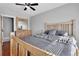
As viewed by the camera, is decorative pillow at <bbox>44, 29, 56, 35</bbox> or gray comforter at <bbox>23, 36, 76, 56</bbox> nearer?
gray comforter at <bbox>23, 36, 76, 56</bbox>

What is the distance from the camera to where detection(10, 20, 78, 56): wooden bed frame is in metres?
1.16

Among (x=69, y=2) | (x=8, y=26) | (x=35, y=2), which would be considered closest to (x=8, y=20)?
(x=8, y=26)

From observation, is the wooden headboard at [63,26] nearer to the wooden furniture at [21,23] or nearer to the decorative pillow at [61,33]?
the decorative pillow at [61,33]

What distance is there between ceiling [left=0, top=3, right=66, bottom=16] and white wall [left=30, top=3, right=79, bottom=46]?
2.3 inches

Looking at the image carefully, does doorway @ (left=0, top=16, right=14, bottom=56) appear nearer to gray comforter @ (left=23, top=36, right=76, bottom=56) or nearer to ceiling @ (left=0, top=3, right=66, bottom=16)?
ceiling @ (left=0, top=3, right=66, bottom=16)

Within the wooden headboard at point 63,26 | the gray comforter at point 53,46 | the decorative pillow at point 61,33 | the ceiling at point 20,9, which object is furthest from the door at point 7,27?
the decorative pillow at point 61,33

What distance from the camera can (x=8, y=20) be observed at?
4.02 feet

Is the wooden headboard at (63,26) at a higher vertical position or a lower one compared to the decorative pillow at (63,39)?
higher

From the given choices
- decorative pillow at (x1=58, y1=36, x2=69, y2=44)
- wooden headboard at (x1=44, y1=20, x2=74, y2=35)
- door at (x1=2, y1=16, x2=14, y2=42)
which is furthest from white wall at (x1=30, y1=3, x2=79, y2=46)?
door at (x1=2, y1=16, x2=14, y2=42)

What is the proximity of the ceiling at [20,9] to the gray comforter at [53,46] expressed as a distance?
367mm

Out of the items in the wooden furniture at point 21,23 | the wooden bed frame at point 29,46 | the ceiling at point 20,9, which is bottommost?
the wooden bed frame at point 29,46

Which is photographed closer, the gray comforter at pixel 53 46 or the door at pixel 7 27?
the gray comforter at pixel 53 46

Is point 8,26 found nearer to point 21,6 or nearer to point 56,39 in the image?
point 21,6

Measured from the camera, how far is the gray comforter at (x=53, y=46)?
1108 mm
